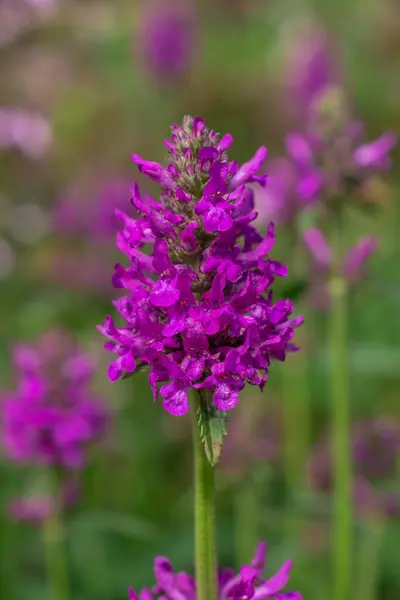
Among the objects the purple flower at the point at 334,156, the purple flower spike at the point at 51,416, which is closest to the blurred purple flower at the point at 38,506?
the purple flower spike at the point at 51,416

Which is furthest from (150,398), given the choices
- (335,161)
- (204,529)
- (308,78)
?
(204,529)

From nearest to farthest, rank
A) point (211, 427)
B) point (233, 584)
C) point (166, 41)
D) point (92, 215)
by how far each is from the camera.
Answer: point (211, 427)
point (233, 584)
point (92, 215)
point (166, 41)

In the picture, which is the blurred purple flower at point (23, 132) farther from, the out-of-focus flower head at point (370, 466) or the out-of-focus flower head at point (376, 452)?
the out-of-focus flower head at point (376, 452)

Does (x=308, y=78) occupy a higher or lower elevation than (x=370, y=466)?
higher

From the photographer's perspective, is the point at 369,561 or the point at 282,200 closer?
the point at 369,561

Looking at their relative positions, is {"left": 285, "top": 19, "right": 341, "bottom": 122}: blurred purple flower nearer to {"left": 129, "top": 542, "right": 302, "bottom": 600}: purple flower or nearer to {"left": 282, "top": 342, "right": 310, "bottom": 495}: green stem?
{"left": 282, "top": 342, "right": 310, "bottom": 495}: green stem

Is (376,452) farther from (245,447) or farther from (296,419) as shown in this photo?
(296,419)
